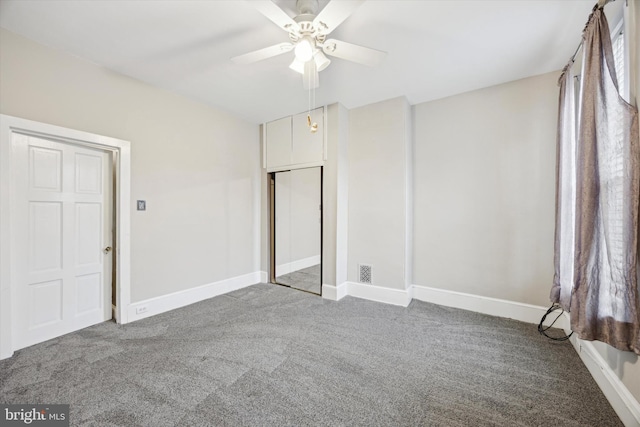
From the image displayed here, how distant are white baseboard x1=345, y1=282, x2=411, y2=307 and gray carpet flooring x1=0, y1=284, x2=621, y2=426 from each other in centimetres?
39

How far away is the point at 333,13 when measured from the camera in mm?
1555

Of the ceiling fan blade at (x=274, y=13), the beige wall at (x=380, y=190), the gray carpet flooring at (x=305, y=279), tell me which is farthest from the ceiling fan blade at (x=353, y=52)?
the gray carpet flooring at (x=305, y=279)

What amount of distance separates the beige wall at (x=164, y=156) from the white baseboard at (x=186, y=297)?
78 mm

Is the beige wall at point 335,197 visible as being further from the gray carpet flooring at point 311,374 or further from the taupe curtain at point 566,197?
the taupe curtain at point 566,197

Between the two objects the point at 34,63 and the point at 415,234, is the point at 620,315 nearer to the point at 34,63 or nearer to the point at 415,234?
the point at 415,234

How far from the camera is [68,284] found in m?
2.53

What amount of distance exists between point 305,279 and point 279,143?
2381 millimetres

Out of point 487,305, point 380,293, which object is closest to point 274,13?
point 380,293

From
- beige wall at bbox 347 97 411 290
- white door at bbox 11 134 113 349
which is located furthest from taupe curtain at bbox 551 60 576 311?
white door at bbox 11 134 113 349

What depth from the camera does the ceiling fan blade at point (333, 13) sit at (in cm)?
145

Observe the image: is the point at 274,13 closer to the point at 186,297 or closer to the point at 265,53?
the point at 265,53

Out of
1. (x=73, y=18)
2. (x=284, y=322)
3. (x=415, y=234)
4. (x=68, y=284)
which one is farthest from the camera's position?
(x=415, y=234)

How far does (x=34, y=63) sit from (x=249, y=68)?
1850mm

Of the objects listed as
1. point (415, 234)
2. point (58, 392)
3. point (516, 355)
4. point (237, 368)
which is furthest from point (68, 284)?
point (516, 355)
